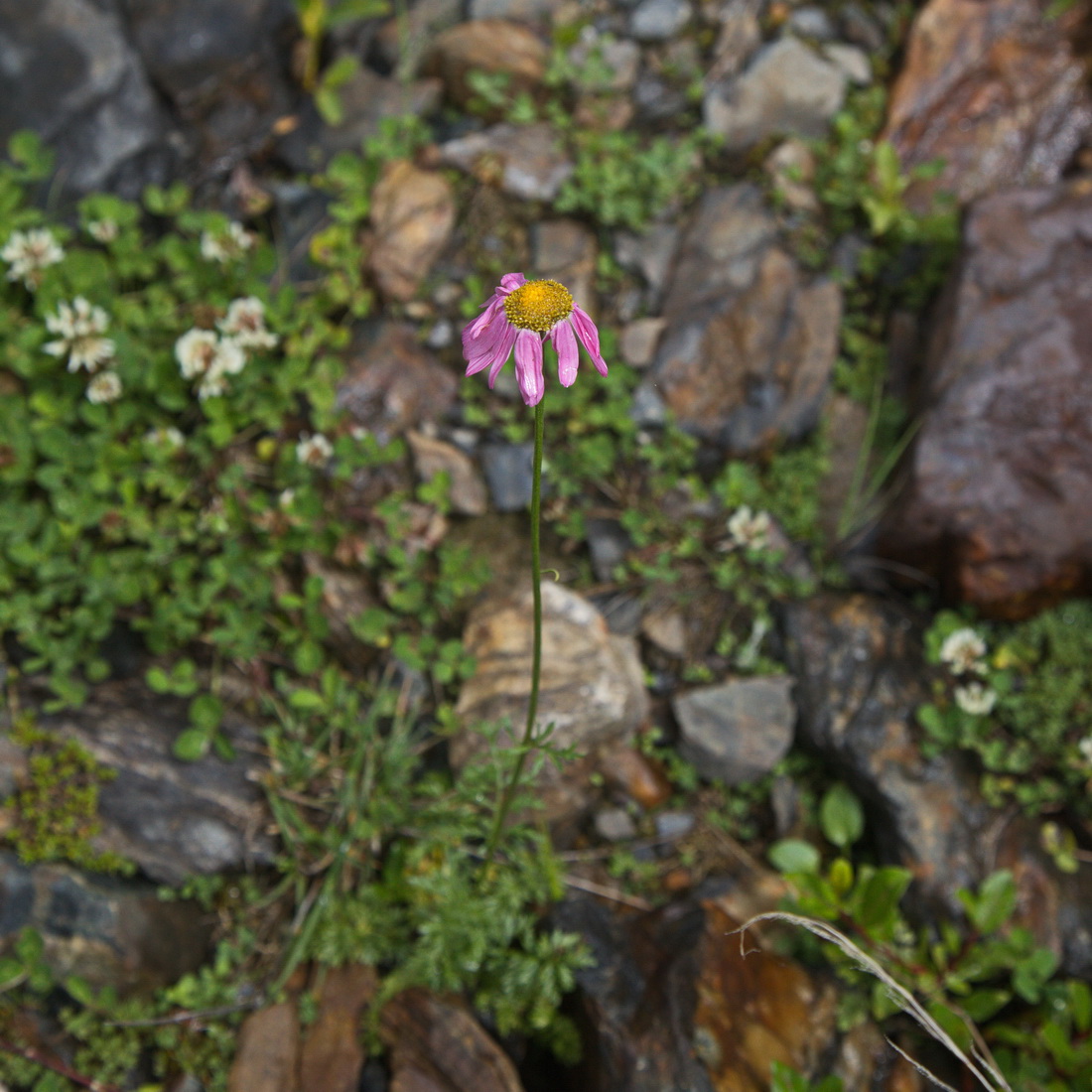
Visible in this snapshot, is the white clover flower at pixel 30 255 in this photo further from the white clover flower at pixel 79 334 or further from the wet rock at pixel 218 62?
the wet rock at pixel 218 62

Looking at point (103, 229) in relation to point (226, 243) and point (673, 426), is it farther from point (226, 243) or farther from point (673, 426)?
point (673, 426)

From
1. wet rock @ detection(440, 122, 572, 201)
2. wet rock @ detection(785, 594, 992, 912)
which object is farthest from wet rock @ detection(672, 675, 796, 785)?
wet rock @ detection(440, 122, 572, 201)

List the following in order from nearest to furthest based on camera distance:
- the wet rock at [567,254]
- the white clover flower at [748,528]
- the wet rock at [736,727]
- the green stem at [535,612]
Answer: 1. the green stem at [535,612]
2. the wet rock at [736,727]
3. the white clover flower at [748,528]
4. the wet rock at [567,254]

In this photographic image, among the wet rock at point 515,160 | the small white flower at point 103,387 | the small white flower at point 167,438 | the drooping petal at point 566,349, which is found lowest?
the small white flower at point 167,438

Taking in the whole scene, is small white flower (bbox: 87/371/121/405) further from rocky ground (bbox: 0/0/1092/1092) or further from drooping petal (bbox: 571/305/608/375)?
drooping petal (bbox: 571/305/608/375)

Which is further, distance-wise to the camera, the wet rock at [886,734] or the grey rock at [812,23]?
the grey rock at [812,23]

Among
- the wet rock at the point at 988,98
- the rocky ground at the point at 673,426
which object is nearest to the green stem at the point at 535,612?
the rocky ground at the point at 673,426

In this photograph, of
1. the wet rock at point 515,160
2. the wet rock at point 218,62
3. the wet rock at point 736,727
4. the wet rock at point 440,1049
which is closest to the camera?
the wet rock at point 440,1049

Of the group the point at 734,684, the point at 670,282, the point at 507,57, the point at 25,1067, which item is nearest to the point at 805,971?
the point at 734,684
